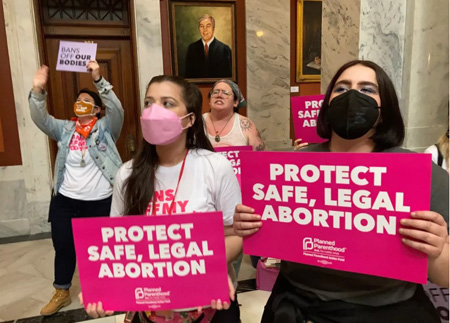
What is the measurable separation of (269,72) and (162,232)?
4.61 meters

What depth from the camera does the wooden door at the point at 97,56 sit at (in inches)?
185

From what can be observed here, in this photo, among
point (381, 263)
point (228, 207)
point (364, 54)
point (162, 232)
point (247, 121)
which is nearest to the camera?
point (381, 263)

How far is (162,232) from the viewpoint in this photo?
114cm

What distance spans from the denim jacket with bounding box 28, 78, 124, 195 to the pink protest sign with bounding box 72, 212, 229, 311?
1662mm

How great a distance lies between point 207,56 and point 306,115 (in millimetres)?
3035

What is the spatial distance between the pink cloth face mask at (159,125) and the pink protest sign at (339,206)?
1.33 feet

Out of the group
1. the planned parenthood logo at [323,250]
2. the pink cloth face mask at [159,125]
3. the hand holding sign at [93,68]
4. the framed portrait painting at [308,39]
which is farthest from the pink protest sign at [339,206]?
the framed portrait painting at [308,39]

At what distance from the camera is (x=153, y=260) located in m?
1.16

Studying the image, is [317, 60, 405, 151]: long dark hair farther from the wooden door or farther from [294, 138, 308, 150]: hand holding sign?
the wooden door

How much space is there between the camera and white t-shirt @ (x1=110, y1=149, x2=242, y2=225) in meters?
1.40

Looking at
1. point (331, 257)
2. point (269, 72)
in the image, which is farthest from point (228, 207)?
point (269, 72)

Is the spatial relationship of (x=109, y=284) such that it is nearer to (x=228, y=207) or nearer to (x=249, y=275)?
(x=228, y=207)

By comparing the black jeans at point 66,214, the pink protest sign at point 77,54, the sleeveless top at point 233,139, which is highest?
the pink protest sign at point 77,54

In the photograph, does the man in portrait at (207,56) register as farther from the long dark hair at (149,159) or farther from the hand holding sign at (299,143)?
the long dark hair at (149,159)
